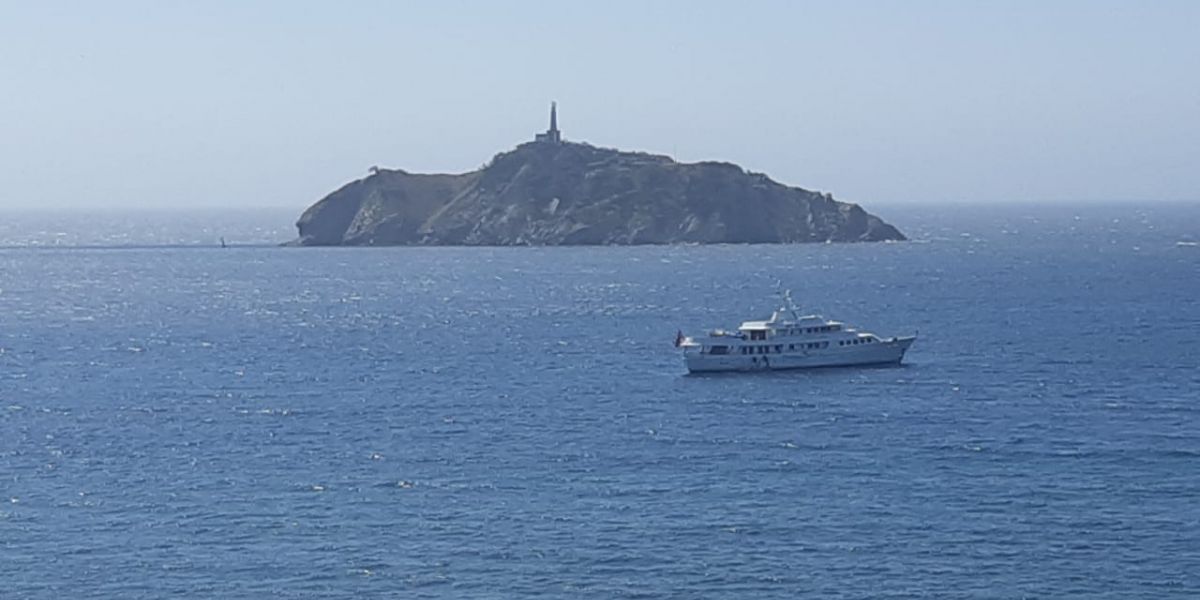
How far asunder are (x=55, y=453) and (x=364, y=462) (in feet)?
52.8

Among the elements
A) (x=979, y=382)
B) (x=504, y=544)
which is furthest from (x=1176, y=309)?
(x=504, y=544)

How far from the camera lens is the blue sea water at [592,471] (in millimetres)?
64562

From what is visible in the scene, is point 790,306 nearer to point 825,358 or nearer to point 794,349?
point 794,349

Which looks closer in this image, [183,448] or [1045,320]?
[183,448]

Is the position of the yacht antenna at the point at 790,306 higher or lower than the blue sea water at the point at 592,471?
higher

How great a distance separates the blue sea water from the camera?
6456 centimetres

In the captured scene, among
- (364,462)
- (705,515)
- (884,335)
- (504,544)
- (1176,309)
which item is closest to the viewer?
(504,544)

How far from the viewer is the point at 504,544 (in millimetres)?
68625

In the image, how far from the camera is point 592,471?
83.4m

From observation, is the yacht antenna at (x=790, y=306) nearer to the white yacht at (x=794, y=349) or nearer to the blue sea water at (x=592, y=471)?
the white yacht at (x=794, y=349)

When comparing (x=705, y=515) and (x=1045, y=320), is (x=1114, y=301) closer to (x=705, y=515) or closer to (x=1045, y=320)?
(x=1045, y=320)

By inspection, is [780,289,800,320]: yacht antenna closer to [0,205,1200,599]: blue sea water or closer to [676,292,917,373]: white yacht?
[676,292,917,373]: white yacht

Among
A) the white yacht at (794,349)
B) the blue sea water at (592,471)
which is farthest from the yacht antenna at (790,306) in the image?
the blue sea water at (592,471)

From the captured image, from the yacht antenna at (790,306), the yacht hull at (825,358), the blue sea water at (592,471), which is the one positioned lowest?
the blue sea water at (592,471)
